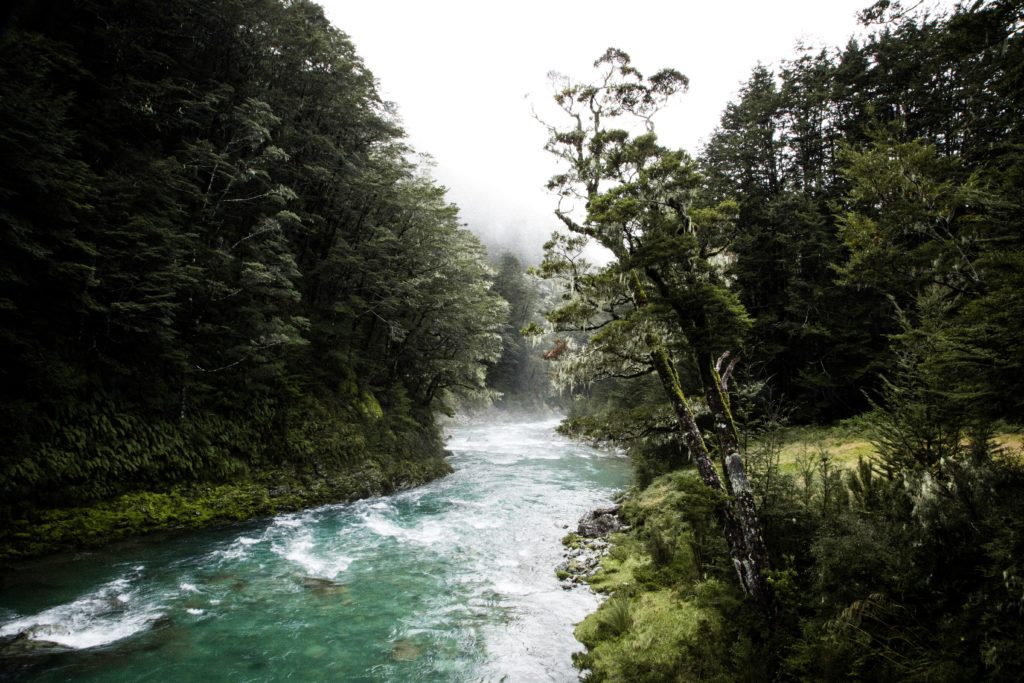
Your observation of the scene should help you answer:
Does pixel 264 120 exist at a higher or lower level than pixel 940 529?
higher

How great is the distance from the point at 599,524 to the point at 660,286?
950 cm

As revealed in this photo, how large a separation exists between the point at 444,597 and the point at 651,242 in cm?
928

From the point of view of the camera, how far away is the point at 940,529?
5.38 m

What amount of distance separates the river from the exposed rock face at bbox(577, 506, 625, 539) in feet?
2.88

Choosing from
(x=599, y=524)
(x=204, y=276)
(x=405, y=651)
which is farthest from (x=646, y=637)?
(x=204, y=276)

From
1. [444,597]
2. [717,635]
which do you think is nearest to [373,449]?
[444,597]

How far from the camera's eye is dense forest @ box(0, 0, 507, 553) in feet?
33.7

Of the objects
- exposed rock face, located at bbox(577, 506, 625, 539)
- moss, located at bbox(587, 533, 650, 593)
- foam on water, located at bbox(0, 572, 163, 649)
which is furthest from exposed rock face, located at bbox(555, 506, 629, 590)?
foam on water, located at bbox(0, 572, 163, 649)

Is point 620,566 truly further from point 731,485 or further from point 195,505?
point 195,505

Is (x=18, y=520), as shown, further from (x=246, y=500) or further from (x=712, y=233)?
(x=712, y=233)

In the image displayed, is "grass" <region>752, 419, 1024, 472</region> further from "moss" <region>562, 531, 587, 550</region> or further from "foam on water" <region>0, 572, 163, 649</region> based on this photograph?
"foam on water" <region>0, 572, 163, 649</region>

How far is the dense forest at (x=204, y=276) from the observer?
404 inches

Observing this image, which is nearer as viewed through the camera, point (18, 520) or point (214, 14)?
point (18, 520)

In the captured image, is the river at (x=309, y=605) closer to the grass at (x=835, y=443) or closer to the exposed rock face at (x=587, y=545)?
the exposed rock face at (x=587, y=545)
